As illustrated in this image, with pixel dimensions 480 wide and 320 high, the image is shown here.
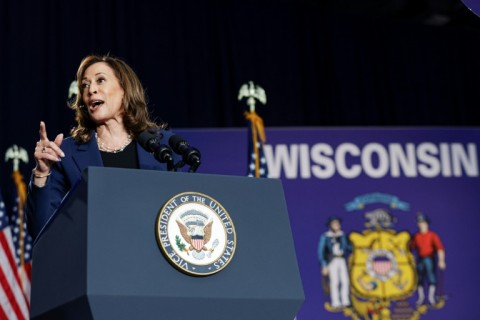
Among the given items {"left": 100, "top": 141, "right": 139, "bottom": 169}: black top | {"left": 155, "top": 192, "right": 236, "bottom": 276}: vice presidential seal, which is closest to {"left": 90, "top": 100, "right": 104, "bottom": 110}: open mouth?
{"left": 100, "top": 141, "right": 139, "bottom": 169}: black top

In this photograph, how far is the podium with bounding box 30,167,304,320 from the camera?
1.49 m

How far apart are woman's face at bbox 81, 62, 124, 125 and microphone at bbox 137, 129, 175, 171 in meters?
0.14

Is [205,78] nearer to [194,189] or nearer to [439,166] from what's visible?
[439,166]

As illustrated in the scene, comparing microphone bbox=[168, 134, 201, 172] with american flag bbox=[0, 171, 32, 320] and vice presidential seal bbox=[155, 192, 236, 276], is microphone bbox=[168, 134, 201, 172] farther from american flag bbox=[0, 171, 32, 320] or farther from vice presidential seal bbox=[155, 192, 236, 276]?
american flag bbox=[0, 171, 32, 320]

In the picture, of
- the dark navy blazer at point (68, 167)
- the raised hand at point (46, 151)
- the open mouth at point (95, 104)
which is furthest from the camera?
the open mouth at point (95, 104)

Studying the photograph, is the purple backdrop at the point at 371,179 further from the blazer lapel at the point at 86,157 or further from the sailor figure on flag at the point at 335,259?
the blazer lapel at the point at 86,157

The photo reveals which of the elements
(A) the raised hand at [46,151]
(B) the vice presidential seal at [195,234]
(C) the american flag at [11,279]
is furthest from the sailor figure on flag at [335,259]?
(B) the vice presidential seal at [195,234]

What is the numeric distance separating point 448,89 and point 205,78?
2194 mm

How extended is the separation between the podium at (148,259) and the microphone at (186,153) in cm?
16

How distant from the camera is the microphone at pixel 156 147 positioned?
5.90ft

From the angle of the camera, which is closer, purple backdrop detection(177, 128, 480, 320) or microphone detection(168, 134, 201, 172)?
microphone detection(168, 134, 201, 172)

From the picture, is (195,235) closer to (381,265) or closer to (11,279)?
(11,279)

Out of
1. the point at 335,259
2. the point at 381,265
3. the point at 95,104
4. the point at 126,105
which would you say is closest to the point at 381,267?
the point at 381,265

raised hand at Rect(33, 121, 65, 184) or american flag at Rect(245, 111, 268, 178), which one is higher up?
american flag at Rect(245, 111, 268, 178)
